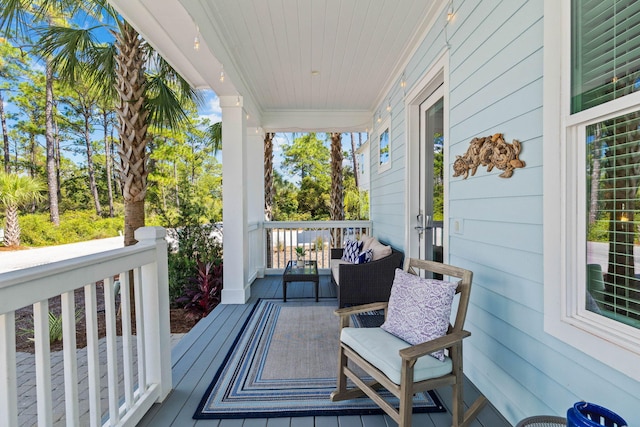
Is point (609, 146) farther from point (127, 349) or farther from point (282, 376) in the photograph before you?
point (127, 349)

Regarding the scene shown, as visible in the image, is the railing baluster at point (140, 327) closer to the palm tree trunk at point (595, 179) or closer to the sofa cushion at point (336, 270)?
the sofa cushion at point (336, 270)

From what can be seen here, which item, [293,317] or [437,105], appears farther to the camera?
[293,317]

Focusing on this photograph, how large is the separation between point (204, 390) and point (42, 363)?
120 cm

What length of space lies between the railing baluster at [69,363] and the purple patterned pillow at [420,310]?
5.31 feet

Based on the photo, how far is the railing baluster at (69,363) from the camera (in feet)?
4.18

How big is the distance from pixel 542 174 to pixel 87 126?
1735 centimetres

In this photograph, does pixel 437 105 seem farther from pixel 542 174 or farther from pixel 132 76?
pixel 132 76

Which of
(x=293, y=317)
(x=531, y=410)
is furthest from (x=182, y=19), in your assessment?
(x=531, y=410)

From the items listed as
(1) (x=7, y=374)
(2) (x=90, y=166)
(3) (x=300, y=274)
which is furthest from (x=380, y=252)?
(2) (x=90, y=166)

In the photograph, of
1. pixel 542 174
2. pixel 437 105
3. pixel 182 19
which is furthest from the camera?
pixel 437 105

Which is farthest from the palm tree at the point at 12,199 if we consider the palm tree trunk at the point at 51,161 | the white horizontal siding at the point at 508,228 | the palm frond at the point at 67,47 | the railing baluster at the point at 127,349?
the white horizontal siding at the point at 508,228

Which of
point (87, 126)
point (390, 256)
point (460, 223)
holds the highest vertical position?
point (87, 126)

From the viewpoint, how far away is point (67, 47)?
3369mm

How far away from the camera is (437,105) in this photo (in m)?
3.22
